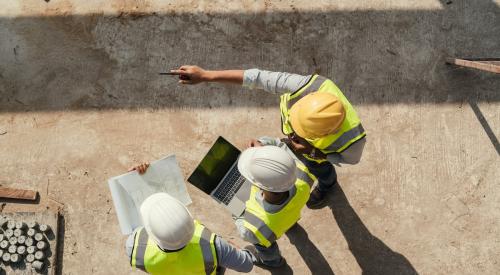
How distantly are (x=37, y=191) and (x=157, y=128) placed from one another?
1368 millimetres

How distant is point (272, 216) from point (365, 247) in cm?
172

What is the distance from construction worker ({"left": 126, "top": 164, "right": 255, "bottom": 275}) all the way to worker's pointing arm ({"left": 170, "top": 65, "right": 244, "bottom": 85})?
3.33 feet

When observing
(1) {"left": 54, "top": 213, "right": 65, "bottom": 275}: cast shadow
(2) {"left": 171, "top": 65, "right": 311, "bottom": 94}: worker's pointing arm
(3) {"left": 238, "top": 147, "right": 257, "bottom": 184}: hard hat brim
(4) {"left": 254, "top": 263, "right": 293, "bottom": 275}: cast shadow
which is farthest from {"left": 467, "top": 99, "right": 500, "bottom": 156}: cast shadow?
(1) {"left": 54, "top": 213, "right": 65, "bottom": 275}: cast shadow

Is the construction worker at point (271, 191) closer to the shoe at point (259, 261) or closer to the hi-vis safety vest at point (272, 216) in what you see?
the hi-vis safety vest at point (272, 216)

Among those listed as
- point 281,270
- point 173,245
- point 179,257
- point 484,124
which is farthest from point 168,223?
point 484,124

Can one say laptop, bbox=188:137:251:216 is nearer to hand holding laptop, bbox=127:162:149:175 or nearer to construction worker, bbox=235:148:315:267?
hand holding laptop, bbox=127:162:149:175

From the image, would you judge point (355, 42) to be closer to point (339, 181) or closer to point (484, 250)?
point (339, 181)

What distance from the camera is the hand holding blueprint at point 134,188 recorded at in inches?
149

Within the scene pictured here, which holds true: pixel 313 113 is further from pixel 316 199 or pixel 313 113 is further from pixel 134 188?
pixel 134 188

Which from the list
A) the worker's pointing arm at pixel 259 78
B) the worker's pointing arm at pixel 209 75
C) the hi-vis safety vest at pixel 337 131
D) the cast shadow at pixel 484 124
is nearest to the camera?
the hi-vis safety vest at pixel 337 131

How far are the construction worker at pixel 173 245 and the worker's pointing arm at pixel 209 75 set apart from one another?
1.02 meters

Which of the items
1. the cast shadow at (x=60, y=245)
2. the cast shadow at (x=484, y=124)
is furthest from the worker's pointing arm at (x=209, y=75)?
the cast shadow at (x=484, y=124)

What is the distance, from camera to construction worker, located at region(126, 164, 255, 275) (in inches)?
112

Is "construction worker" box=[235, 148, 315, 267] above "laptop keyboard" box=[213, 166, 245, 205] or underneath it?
above
